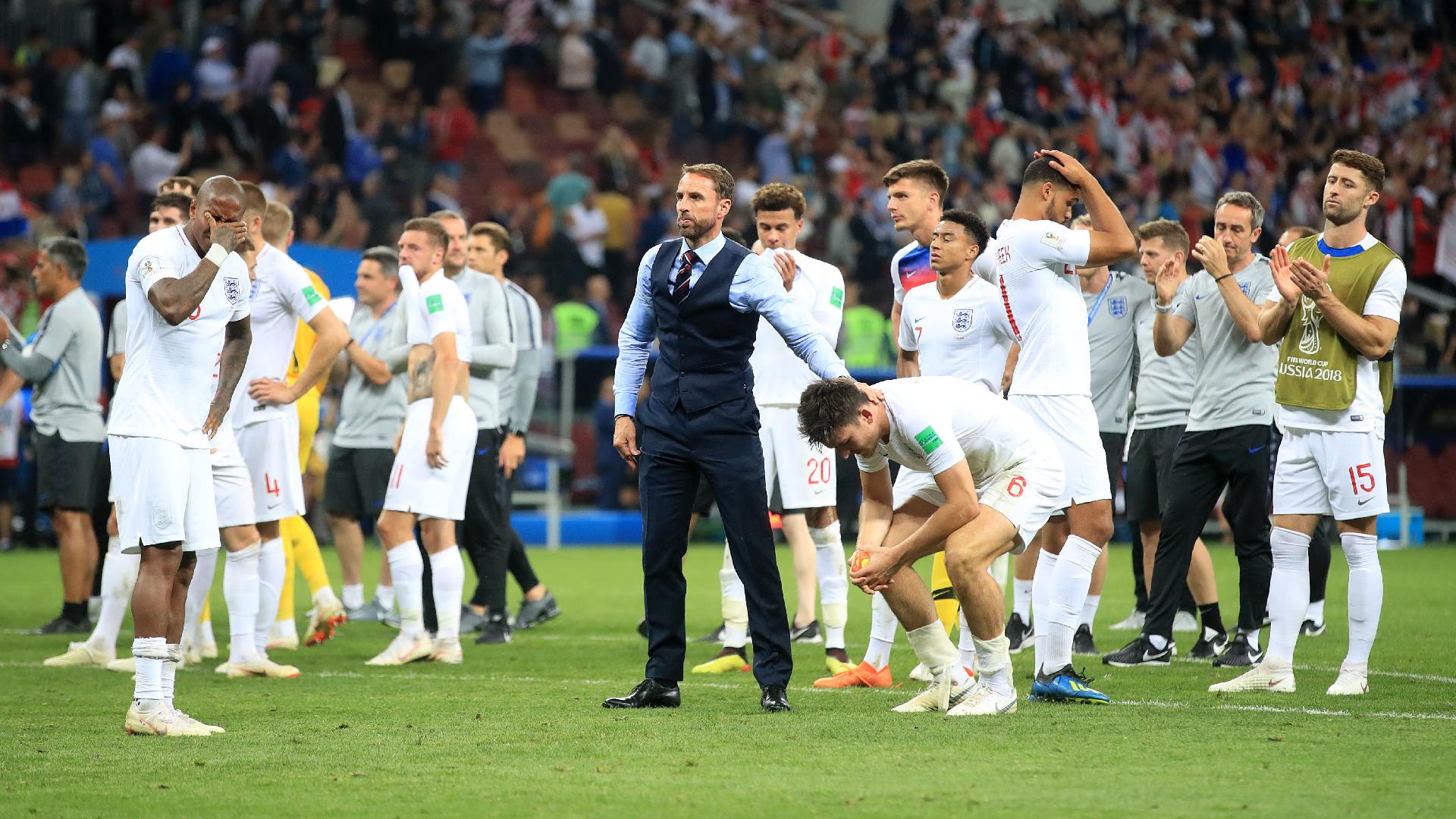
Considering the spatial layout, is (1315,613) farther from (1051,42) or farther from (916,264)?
(1051,42)

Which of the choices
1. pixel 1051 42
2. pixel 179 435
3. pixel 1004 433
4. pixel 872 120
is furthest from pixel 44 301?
pixel 1051 42

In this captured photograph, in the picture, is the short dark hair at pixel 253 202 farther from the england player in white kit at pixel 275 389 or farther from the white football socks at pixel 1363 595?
the white football socks at pixel 1363 595

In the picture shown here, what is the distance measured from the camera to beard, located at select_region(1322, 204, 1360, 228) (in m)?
7.58

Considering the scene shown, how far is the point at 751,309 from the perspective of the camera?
7168 millimetres

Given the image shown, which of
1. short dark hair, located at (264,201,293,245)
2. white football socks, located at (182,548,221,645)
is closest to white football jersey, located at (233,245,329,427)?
short dark hair, located at (264,201,293,245)

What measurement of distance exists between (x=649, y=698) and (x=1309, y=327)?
3540 millimetres

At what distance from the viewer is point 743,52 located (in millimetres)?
26734

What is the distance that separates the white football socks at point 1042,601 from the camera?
748cm

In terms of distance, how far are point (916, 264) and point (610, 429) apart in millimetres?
9854

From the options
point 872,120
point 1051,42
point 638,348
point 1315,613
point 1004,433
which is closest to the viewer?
point 1004,433

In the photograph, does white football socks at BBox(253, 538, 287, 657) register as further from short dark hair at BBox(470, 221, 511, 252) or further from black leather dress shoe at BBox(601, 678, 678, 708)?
black leather dress shoe at BBox(601, 678, 678, 708)

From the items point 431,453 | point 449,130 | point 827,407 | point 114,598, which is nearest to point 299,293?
point 431,453

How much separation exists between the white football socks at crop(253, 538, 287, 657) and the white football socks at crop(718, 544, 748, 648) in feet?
8.45

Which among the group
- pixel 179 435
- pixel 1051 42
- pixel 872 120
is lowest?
pixel 179 435
